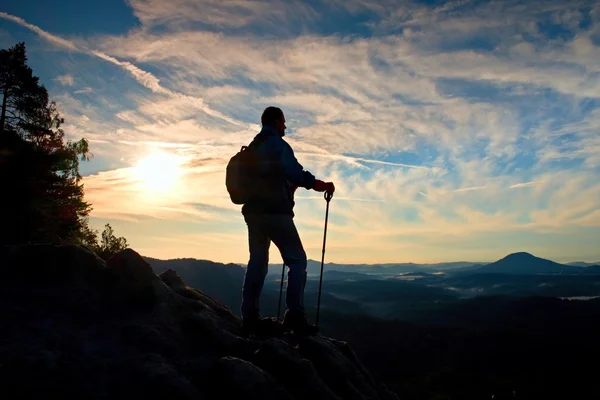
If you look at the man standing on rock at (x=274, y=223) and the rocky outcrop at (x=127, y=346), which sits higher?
the man standing on rock at (x=274, y=223)

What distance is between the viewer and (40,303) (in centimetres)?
718

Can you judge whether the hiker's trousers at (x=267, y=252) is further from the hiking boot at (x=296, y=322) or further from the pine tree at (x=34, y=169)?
the pine tree at (x=34, y=169)

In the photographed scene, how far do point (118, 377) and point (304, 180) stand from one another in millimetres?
4511

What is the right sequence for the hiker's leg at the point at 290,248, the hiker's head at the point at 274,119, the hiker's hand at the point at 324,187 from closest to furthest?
1. the hiker's leg at the point at 290,248
2. the hiker's head at the point at 274,119
3. the hiker's hand at the point at 324,187

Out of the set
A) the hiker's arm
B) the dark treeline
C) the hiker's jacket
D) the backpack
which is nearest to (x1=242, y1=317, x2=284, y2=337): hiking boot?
the hiker's jacket

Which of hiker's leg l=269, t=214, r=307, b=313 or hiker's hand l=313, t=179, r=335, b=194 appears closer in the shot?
hiker's leg l=269, t=214, r=307, b=313

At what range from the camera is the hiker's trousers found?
8.22m

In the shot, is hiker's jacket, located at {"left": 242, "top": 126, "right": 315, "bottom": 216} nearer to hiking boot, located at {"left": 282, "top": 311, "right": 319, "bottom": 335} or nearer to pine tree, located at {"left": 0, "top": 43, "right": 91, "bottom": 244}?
hiking boot, located at {"left": 282, "top": 311, "right": 319, "bottom": 335}

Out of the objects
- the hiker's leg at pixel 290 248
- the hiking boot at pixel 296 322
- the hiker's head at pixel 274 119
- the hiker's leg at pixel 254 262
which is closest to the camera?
the hiker's leg at pixel 290 248

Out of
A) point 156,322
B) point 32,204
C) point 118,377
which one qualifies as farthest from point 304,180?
point 32,204

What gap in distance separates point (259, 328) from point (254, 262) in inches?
52.0

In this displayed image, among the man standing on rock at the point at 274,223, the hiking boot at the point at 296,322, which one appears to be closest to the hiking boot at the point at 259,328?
the man standing on rock at the point at 274,223

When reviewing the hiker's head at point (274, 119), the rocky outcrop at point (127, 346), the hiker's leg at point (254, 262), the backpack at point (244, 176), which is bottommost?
the rocky outcrop at point (127, 346)

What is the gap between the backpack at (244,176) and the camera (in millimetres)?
8242
